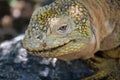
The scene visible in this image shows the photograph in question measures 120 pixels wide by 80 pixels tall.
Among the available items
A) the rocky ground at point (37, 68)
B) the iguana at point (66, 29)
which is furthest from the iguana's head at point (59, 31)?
the rocky ground at point (37, 68)

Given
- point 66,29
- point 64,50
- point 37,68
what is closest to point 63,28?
point 66,29

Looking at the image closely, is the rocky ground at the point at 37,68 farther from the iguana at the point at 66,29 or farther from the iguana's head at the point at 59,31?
the iguana's head at the point at 59,31

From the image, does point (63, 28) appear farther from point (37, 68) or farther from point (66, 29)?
point (37, 68)

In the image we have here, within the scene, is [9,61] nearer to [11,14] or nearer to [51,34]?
[51,34]

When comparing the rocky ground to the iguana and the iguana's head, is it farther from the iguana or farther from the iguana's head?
the iguana's head

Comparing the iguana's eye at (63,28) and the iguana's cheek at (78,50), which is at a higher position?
the iguana's eye at (63,28)

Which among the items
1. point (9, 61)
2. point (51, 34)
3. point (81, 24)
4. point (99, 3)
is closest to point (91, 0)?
point (99, 3)
